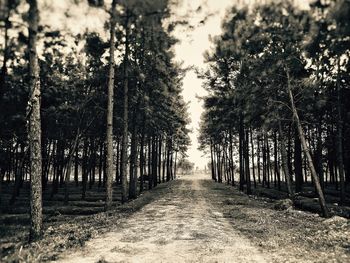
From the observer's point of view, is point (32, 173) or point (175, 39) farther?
point (175, 39)

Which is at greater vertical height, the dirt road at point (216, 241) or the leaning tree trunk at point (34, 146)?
the leaning tree trunk at point (34, 146)

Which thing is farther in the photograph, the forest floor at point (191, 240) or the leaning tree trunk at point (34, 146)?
the leaning tree trunk at point (34, 146)

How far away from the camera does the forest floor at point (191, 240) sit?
709 centimetres

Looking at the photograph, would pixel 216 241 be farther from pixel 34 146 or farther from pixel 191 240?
pixel 34 146

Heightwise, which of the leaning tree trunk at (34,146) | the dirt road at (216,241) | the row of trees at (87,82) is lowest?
the dirt road at (216,241)

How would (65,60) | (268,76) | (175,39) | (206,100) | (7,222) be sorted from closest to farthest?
(7,222) → (175,39) → (268,76) → (65,60) → (206,100)

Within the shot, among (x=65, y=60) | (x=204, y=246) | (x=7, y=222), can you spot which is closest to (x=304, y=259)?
(x=204, y=246)

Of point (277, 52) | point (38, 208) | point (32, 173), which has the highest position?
point (277, 52)

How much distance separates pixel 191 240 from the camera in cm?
876

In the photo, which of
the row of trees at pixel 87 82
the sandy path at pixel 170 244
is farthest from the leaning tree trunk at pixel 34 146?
the sandy path at pixel 170 244

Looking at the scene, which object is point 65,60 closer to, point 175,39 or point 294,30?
point 175,39

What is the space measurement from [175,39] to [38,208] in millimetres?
10418

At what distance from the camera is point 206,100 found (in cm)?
2731

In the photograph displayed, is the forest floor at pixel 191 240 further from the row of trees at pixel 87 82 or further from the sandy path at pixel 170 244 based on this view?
the row of trees at pixel 87 82
